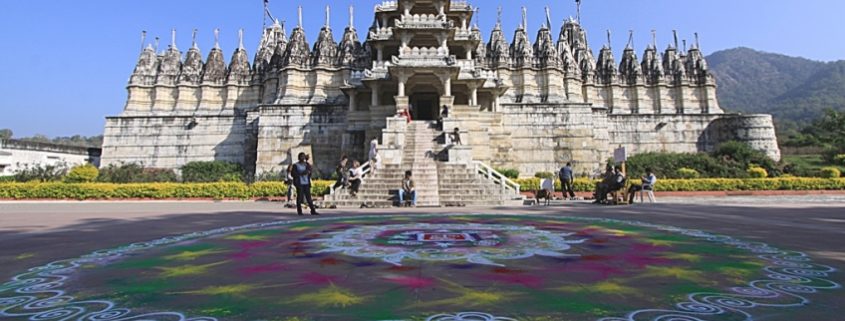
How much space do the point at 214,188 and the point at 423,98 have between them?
14.7 metres

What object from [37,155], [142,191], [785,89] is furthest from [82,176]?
[785,89]

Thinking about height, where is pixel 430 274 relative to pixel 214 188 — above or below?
below

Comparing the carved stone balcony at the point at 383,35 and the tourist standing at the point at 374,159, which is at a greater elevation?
the carved stone balcony at the point at 383,35

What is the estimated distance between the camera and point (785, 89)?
161m

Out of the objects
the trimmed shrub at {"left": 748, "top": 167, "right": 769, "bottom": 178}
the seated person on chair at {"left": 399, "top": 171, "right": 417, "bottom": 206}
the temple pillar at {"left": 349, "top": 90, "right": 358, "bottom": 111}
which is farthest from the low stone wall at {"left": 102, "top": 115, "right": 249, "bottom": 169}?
the trimmed shrub at {"left": 748, "top": 167, "right": 769, "bottom": 178}

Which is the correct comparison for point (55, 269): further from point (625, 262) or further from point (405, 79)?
point (405, 79)

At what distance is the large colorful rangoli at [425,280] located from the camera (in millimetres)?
2918

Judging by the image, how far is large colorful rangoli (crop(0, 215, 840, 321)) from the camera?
2.92m

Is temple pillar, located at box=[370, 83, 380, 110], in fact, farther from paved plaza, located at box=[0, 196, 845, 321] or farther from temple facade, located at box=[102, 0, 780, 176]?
paved plaza, located at box=[0, 196, 845, 321]

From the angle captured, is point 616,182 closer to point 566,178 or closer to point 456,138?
point 566,178

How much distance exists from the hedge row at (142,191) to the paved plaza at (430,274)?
39.7 feet

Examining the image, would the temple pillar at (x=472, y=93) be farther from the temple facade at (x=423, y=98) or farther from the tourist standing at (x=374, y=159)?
the tourist standing at (x=374, y=159)

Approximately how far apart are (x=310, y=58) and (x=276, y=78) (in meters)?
3.94

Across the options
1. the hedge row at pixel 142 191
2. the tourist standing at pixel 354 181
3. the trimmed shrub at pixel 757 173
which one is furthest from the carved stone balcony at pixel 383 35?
the trimmed shrub at pixel 757 173
